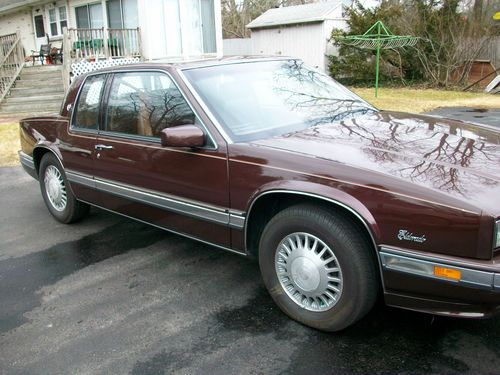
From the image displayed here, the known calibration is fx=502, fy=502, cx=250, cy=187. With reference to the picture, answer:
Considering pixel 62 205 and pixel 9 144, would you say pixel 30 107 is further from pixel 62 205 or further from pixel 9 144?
pixel 62 205

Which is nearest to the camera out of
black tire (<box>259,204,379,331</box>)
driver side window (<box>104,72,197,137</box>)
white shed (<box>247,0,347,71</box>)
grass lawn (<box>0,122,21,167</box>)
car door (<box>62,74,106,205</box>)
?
black tire (<box>259,204,379,331</box>)

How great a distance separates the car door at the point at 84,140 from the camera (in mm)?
4605

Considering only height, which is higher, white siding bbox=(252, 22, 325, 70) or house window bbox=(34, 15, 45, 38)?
house window bbox=(34, 15, 45, 38)

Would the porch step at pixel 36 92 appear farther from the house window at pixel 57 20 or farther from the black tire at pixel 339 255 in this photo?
the black tire at pixel 339 255

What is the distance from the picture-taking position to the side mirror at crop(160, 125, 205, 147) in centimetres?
336

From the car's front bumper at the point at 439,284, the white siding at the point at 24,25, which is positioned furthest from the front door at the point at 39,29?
the car's front bumper at the point at 439,284

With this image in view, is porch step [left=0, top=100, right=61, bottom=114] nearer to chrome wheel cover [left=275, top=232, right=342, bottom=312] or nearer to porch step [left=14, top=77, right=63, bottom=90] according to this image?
porch step [left=14, top=77, right=63, bottom=90]

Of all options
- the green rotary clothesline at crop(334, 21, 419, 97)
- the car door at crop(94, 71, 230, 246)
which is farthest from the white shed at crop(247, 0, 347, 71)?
the car door at crop(94, 71, 230, 246)

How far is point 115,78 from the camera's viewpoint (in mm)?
4461

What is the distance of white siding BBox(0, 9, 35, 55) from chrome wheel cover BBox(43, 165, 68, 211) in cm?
1896

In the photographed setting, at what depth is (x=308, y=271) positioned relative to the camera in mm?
3066

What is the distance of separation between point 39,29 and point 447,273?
22.7 m

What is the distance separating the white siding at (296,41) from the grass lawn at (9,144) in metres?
12.9

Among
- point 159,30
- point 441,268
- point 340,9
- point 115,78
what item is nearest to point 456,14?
point 340,9
